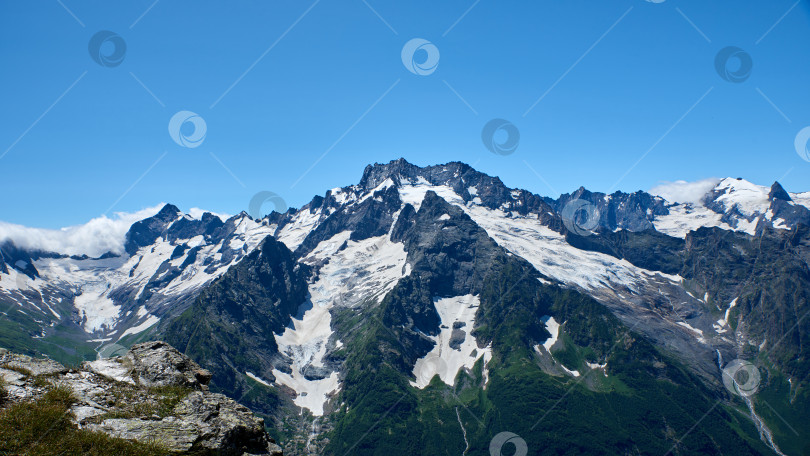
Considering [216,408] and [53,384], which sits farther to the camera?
[216,408]

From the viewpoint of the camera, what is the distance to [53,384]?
1858 centimetres

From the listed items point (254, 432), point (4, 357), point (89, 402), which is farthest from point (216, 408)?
point (4, 357)

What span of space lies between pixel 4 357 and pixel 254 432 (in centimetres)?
1101

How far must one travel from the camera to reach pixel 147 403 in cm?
1934

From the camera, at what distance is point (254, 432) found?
2014cm

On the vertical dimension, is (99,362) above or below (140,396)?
above

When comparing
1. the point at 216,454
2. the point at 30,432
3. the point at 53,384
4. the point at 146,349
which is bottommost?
the point at 216,454

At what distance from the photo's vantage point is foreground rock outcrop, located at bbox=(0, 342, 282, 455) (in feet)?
57.4

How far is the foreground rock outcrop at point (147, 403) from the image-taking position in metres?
17.5

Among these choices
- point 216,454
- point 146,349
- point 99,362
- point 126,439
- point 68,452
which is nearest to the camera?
point 68,452

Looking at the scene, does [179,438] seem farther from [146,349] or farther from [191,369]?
[146,349]

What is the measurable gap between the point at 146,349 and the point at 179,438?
832 centimetres

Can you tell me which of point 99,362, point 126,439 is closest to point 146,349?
point 99,362

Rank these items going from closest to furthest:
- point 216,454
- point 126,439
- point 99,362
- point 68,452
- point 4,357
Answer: point 68,452
point 126,439
point 216,454
point 4,357
point 99,362
